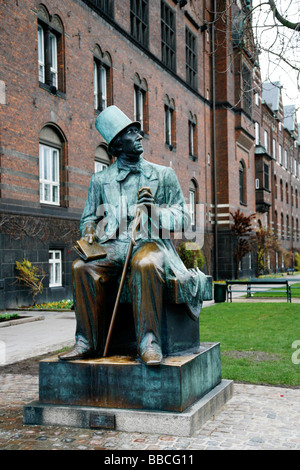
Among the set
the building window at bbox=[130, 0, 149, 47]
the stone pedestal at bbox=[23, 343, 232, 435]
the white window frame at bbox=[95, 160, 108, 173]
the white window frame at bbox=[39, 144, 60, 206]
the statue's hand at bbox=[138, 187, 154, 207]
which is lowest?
the stone pedestal at bbox=[23, 343, 232, 435]

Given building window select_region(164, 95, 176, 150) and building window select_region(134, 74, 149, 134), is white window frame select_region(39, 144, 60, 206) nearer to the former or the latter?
building window select_region(134, 74, 149, 134)

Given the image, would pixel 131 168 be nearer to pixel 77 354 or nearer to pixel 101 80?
pixel 77 354

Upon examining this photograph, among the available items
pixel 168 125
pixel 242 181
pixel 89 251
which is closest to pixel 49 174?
pixel 168 125

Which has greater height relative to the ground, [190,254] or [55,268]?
[190,254]

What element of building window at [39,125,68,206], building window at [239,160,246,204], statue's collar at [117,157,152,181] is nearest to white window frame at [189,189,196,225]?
building window at [239,160,246,204]

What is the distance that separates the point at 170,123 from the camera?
2892 centimetres

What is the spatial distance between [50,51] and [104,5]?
15.0 ft

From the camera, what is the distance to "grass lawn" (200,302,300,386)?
686 centimetres

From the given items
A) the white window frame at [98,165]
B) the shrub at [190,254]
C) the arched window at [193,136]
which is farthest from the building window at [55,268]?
the arched window at [193,136]

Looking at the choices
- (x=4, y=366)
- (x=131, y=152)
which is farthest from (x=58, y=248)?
(x=131, y=152)

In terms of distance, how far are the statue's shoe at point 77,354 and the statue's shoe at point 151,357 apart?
1.87 ft

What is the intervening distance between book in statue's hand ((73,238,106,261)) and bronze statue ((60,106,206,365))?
3 cm

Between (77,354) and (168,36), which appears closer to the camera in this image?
(77,354)
